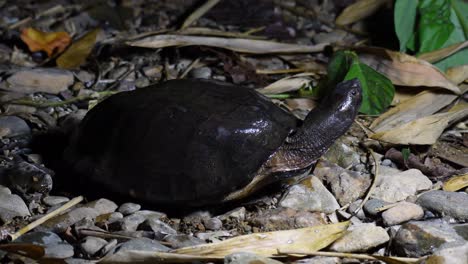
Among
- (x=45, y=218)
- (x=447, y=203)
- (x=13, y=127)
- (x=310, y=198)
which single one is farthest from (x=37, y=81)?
(x=447, y=203)

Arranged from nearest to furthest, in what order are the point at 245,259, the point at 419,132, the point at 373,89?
1. the point at 245,259
2. the point at 419,132
3. the point at 373,89

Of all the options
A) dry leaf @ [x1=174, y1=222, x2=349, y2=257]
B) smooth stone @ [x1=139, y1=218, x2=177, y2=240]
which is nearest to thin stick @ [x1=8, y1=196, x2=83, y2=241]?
smooth stone @ [x1=139, y1=218, x2=177, y2=240]

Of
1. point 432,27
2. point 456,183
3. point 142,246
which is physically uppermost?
point 432,27

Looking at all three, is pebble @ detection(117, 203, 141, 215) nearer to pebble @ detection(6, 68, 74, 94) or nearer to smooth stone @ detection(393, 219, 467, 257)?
smooth stone @ detection(393, 219, 467, 257)

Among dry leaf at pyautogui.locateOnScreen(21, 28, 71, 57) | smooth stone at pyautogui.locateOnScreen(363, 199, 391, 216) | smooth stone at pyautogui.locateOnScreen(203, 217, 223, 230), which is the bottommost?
smooth stone at pyautogui.locateOnScreen(363, 199, 391, 216)

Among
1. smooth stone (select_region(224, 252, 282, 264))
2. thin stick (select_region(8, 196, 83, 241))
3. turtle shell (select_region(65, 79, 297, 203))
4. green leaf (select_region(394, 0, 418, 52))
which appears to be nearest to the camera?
smooth stone (select_region(224, 252, 282, 264))

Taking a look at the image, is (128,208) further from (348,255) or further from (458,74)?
(458,74)
